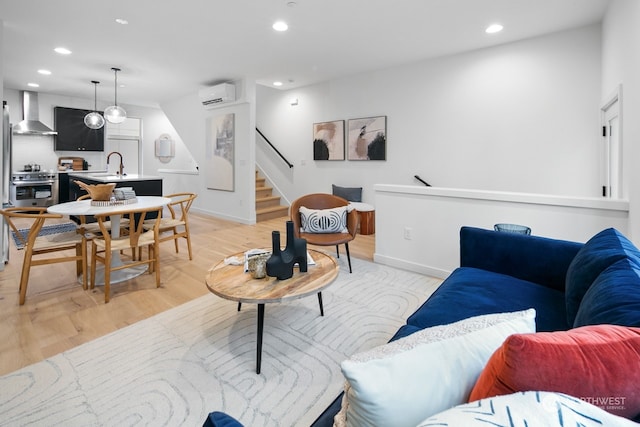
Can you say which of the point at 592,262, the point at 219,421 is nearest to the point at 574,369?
the point at 219,421

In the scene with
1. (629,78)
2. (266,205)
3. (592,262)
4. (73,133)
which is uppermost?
(73,133)

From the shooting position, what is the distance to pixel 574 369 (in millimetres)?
590

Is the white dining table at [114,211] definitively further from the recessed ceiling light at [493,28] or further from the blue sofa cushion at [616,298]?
the recessed ceiling light at [493,28]

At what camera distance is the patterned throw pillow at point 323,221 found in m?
3.47

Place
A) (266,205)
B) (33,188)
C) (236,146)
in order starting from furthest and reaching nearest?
1. (33,188)
2. (266,205)
3. (236,146)

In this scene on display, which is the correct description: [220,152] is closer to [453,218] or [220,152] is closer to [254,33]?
[254,33]

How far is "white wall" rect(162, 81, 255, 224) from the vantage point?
5.88 m

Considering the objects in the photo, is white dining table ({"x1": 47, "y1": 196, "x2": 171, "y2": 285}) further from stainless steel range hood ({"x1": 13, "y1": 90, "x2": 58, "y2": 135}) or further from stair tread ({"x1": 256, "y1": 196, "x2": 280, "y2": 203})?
stainless steel range hood ({"x1": 13, "y1": 90, "x2": 58, "y2": 135})

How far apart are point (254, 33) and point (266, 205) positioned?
A: 3562mm

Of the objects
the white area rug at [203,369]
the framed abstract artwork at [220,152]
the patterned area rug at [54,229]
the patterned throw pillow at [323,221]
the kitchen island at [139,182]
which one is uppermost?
the framed abstract artwork at [220,152]

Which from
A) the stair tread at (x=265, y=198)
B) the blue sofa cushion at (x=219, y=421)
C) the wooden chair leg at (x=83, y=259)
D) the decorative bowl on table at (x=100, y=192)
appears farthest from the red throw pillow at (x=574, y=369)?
the stair tread at (x=265, y=198)

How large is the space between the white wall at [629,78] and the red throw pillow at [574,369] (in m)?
2.19

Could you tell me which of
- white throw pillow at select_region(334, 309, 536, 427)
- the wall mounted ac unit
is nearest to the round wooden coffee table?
white throw pillow at select_region(334, 309, 536, 427)

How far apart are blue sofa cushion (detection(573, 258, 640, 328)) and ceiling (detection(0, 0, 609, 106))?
298 centimetres
